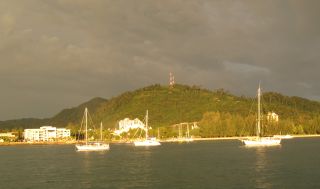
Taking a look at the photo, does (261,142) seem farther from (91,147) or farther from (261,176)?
(261,176)

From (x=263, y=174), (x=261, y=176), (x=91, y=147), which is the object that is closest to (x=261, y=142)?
(x=91, y=147)

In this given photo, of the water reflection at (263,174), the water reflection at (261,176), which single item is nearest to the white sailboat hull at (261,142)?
the water reflection at (263,174)

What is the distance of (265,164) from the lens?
84.3 meters

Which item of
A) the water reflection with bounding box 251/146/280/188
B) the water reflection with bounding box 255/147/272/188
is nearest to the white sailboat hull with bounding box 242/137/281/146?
the water reflection with bounding box 251/146/280/188

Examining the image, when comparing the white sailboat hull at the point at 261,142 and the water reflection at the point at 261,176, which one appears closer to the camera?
the water reflection at the point at 261,176

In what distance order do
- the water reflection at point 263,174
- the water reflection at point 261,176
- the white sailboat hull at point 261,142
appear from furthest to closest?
the white sailboat hull at point 261,142 → the water reflection at point 263,174 → the water reflection at point 261,176

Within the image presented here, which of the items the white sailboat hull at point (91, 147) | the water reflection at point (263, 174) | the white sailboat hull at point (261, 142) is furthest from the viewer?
the white sailboat hull at point (261, 142)

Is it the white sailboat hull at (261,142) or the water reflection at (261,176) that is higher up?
the white sailboat hull at (261,142)

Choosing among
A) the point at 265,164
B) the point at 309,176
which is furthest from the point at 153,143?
the point at 309,176

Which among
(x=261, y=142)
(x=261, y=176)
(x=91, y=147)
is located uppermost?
(x=261, y=142)

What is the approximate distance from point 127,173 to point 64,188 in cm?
1653

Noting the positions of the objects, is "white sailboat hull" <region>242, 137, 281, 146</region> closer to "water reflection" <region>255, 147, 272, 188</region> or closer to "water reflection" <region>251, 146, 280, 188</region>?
"water reflection" <region>251, 146, 280, 188</region>

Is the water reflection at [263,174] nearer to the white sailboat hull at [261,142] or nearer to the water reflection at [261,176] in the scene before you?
the water reflection at [261,176]

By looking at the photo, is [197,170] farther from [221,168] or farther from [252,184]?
[252,184]
